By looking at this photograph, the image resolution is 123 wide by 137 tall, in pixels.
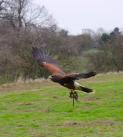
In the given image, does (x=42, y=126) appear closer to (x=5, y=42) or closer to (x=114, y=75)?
(x=114, y=75)

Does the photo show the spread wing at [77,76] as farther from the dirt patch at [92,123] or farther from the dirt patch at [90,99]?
the dirt patch at [90,99]

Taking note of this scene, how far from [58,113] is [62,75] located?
677 centimetres

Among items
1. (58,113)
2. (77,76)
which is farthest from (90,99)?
(77,76)

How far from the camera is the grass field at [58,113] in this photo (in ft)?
38.3

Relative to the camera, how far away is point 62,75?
862 centimetres

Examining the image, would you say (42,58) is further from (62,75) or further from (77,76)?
(77,76)

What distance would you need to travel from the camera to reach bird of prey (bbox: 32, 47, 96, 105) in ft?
25.9

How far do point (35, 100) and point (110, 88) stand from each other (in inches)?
Result: 174

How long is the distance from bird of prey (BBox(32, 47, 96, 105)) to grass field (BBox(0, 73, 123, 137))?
1.87m

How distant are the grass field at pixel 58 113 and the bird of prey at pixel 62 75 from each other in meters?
1.87

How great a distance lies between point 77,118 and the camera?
13.8 metres

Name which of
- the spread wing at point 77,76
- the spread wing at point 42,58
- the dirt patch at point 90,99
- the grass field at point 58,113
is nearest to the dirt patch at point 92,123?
the grass field at point 58,113

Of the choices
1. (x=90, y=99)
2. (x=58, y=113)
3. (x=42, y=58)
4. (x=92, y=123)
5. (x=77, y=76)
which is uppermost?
(x=42, y=58)

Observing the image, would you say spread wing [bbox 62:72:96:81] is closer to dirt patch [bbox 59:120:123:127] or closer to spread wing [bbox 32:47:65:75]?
spread wing [bbox 32:47:65:75]
